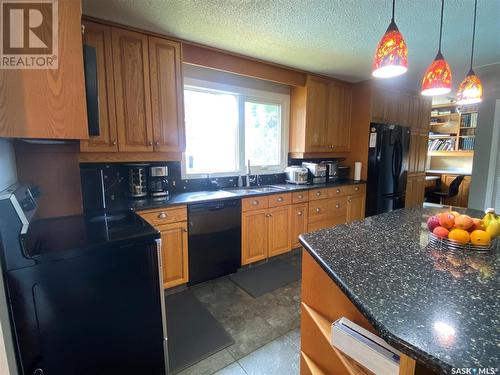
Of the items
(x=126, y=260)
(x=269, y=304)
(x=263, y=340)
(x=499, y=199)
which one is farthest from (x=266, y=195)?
(x=499, y=199)

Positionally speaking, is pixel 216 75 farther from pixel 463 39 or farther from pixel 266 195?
pixel 463 39

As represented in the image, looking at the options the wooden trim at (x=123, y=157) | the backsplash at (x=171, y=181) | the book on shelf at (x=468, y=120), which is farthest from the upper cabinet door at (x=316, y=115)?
the book on shelf at (x=468, y=120)

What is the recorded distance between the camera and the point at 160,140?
7.81 feet

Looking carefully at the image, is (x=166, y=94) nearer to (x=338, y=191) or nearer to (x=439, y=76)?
(x=439, y=76)

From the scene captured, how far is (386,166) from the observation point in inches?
152

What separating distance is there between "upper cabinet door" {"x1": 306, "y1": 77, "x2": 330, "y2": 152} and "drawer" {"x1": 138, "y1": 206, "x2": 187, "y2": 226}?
206cm

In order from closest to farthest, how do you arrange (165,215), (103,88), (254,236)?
1. (103,88)
2. (165,215)
3. (254,236)

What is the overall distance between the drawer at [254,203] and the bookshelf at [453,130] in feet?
18.0

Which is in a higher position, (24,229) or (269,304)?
(24,229)

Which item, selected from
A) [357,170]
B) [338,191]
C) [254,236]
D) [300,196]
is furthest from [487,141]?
[254,236]

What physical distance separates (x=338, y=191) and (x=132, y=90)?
2.81 meters

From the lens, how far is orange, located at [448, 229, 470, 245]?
1.17 metres

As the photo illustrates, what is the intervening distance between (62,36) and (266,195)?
211cm

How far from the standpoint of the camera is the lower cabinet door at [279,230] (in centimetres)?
292
